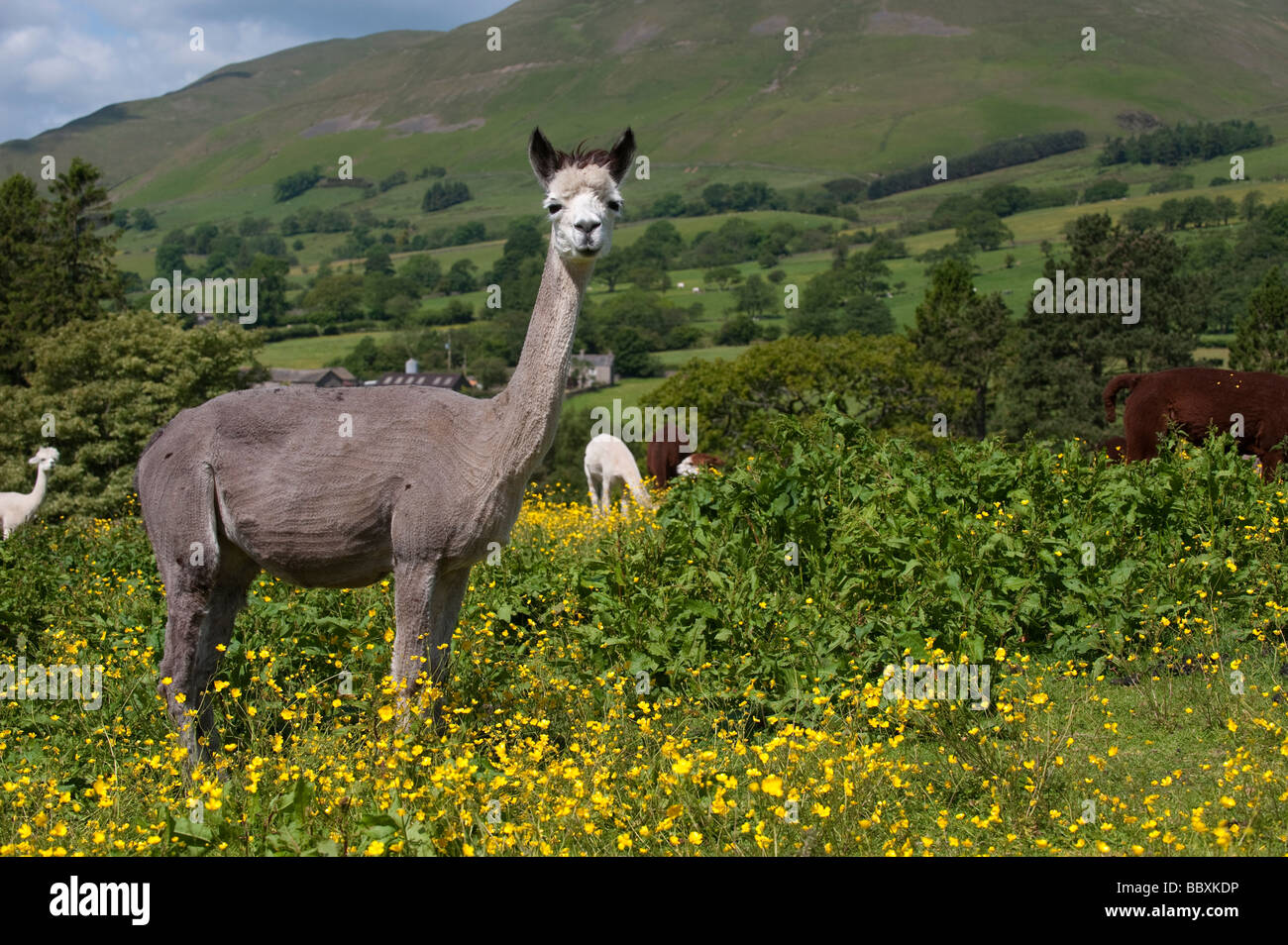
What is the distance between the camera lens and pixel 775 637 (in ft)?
26.6

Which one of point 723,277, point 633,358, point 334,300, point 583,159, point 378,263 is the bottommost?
point 583,159

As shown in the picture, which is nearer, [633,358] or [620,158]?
[620,158]

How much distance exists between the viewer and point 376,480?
259 inches

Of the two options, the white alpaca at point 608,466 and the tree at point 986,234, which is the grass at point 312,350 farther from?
the white alpaca at point 608,466

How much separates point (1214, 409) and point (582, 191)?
37.2 ft

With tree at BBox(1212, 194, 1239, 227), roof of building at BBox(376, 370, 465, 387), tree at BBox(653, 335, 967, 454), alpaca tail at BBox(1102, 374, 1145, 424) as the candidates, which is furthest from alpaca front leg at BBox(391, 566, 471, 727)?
tree at BBox(1212, 194, 1239, 227)

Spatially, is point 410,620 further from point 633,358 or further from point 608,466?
point 633,358

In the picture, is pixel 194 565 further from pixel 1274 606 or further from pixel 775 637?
pixel 1274 606

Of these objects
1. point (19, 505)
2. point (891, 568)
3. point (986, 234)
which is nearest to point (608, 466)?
point (19, 505)

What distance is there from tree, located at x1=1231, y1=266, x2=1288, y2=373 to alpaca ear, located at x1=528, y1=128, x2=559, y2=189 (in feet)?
184

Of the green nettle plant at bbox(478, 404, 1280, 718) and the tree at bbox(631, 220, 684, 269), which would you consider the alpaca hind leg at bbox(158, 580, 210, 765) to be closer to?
the green nettle plant at bbox(478, 404, 1280, 718)

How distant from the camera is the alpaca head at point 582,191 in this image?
6215 millimetres

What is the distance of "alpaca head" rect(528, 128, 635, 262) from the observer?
Answer: 6.21m
